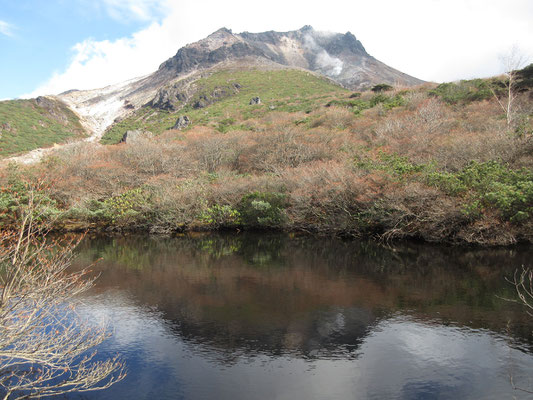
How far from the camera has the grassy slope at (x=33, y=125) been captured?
80.9 metres

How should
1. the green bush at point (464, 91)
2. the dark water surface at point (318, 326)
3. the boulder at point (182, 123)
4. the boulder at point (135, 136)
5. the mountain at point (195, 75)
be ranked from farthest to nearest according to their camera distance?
the mountain at point (195, 75), the boulder at point (182, 123), the boulder at point (135, 136), the green bush at point (464, 91), the dark water surface at point (318, 326)

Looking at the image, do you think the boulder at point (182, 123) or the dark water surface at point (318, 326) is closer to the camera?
the dark water surface at point (318, 326)

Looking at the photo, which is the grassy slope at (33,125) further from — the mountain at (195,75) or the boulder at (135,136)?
the boulder at (135,136)

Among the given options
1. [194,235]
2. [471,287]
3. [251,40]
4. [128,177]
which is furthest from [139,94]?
[471,287]

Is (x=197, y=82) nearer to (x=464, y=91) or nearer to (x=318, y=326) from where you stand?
(x=464, y=91)

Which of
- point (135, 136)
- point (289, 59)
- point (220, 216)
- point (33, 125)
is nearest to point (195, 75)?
point (33, 125)

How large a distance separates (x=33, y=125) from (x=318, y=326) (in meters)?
106

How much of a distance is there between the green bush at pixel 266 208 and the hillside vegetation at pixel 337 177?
13 centimetres

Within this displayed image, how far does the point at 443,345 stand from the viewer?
37.4 feet

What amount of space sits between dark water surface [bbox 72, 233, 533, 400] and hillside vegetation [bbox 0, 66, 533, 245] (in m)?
4.11

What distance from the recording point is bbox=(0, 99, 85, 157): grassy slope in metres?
80.9

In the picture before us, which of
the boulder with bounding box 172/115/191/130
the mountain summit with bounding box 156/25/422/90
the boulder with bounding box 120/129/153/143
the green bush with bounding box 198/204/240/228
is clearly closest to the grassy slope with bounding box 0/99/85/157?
the boulder with bounding box 120/129/153/143

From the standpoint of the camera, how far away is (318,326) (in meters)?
13.0

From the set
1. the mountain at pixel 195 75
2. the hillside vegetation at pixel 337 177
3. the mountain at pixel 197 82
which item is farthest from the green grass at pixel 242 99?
the hillside vegetation at pixel 337 177
